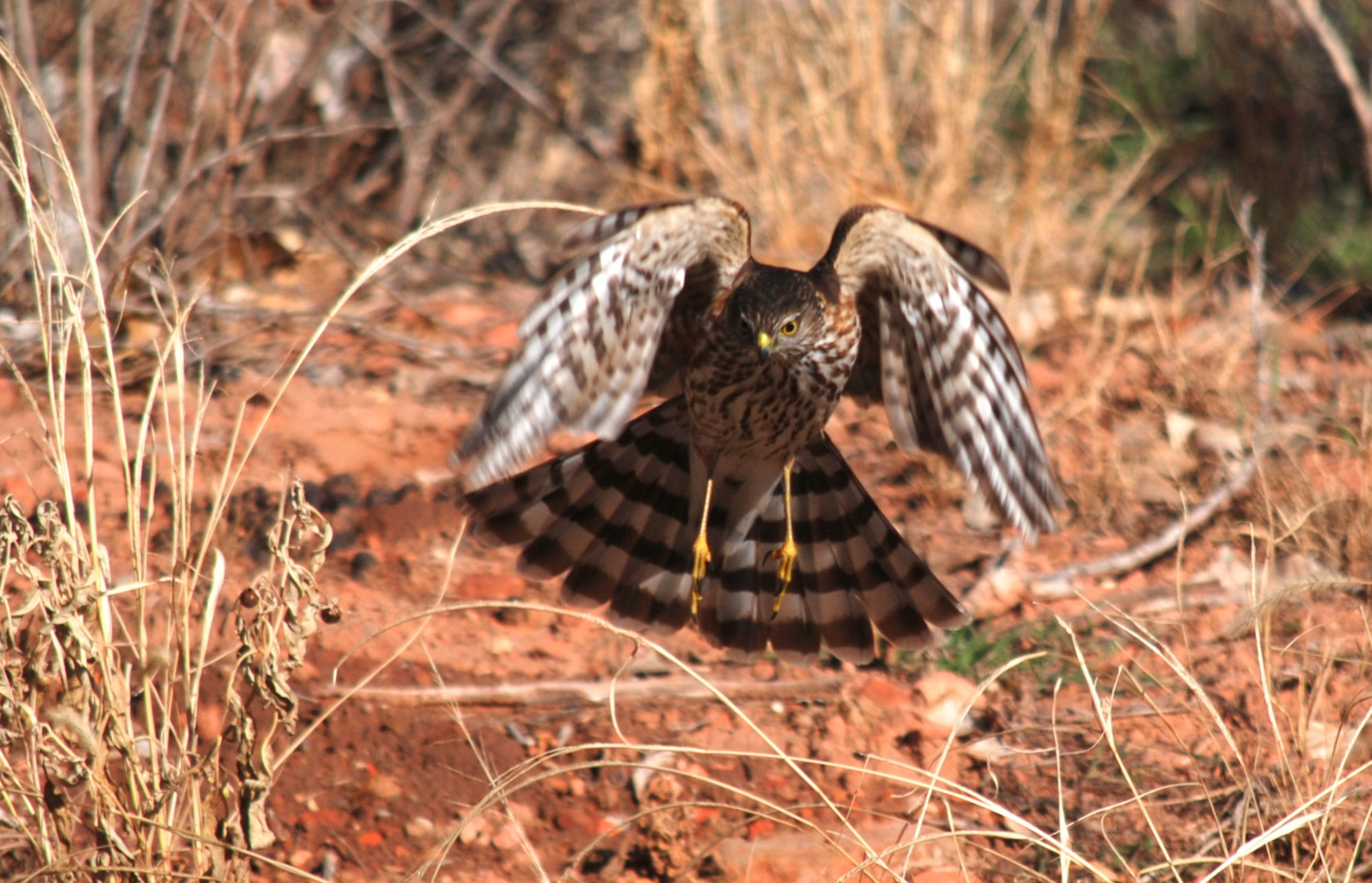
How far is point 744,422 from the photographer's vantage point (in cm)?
371

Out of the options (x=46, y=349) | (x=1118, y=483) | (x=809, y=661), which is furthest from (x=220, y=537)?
(x=1118, y=483)

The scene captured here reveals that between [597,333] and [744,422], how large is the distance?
72 cm

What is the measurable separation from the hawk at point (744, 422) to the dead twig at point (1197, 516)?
68 centimetres

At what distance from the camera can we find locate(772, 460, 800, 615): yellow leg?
384 centimetres

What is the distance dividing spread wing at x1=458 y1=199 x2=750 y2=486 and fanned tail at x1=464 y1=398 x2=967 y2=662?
2.44 feet

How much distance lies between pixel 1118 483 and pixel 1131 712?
1.28 metres

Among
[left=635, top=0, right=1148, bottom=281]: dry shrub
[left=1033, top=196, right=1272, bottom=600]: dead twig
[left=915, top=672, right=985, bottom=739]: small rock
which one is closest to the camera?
[left=915, top=672, right=985, bottom=739]: small rock

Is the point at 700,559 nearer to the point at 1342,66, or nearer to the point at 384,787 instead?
the point at 384,787

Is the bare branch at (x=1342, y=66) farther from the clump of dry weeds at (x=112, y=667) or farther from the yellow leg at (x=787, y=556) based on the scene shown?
the clump of dry weeds at (x=112, y=667)

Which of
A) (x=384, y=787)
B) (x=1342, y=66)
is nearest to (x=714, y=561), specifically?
(x=384, y=787)

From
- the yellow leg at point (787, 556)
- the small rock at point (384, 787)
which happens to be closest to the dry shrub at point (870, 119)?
the yellow leg at point (787, 556)

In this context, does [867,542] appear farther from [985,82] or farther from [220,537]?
[985,82]

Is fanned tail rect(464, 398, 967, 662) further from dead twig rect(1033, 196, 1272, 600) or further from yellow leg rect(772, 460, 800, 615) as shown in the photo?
dead twig rect(1033, 196, 1272, 600)

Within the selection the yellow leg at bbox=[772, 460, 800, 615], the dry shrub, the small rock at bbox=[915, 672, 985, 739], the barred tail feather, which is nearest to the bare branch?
the dry shrub
